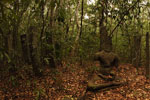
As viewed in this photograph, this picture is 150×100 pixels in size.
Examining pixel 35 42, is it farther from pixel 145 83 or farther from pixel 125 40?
pixel 125 40

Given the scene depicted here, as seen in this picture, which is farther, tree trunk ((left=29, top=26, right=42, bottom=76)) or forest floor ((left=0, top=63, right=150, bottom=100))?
tree trunk ((left=29, top=26, right=42, bottom=76))

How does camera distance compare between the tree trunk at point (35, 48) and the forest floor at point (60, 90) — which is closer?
the forest floor at point (60, 90)

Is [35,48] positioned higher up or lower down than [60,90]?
higher up

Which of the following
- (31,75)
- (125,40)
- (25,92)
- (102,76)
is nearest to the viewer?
(25,92)

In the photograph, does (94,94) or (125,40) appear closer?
(94,94)

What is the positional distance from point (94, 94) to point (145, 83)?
9.10ft

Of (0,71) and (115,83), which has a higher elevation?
(0,71)

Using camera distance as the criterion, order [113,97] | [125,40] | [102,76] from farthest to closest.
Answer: [125,40] < [102,76] < [113,97]

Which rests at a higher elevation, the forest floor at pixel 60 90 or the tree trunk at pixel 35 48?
the tree trunk at pixel 35 48

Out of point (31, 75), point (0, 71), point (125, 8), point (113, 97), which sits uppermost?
point (125, 8)

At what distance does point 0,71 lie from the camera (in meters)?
5.34

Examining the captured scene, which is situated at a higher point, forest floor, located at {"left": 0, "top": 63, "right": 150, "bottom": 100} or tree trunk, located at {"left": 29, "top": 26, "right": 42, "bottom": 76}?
tree trunk, located at {"left": 29, "top": 26, "right": 42, "bottom": 76}

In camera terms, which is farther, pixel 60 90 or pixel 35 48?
pixel 35 48

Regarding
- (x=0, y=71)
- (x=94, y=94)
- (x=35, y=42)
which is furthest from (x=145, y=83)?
(x=0, y=71)
